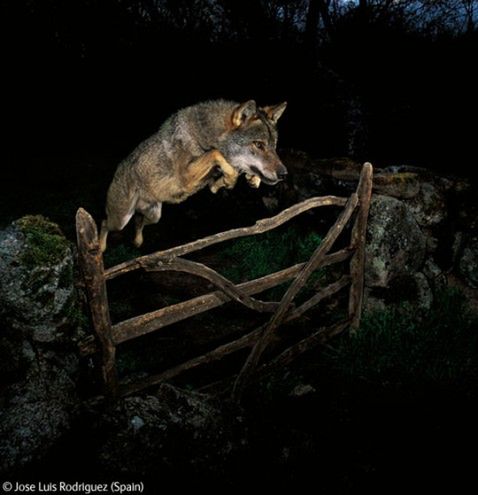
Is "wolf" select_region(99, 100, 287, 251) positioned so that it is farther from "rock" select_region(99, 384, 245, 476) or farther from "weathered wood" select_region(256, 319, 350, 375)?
"rock" select_region(99, 384, 245, 476)

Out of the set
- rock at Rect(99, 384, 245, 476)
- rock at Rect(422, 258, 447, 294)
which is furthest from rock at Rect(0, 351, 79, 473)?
rock at Rect(422, 258, 447, 294)

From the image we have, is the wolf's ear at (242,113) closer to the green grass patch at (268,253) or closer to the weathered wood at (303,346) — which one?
the green grass patch at (268,253)

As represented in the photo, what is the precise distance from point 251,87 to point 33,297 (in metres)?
9.75

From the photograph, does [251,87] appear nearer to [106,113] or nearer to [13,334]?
[106,113]

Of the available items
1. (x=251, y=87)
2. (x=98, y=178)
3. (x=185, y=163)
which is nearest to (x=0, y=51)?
(x=98, y=178)

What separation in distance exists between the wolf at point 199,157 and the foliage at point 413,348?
238 centimetres

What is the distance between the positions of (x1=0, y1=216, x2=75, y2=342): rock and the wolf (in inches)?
115

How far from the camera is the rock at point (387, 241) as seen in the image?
16.9 ft

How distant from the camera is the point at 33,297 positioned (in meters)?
2.28

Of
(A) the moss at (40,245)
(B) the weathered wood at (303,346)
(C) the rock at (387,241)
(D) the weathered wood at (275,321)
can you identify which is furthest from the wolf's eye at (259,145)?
(A) the moss at (40,245)

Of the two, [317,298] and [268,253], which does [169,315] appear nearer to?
[317,298]

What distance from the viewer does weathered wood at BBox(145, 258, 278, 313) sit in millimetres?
2781

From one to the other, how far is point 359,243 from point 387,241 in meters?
0.97

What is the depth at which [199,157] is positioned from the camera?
5.18 metres
